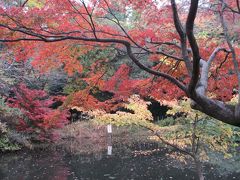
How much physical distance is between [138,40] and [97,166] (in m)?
5.42

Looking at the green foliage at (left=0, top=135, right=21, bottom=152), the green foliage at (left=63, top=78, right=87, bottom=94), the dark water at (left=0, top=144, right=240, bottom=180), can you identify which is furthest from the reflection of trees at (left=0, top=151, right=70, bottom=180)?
the green foliage at (left=63, top=78, right=87, bottom=94)

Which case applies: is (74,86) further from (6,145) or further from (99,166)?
(99,166)

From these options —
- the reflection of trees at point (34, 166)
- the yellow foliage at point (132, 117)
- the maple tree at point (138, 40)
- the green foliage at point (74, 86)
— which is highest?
the green foliage at point (74, 86)

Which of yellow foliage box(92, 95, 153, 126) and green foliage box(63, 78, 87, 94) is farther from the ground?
green foliage box(63, 78, 87, 94)

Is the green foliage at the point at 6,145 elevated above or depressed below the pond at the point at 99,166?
above

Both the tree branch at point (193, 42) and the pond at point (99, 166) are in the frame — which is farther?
the pond at point (99, 166)

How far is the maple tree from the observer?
421 centimetres

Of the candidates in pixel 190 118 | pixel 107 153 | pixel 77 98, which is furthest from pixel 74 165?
pixel 190 118

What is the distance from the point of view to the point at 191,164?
1063 centimetres

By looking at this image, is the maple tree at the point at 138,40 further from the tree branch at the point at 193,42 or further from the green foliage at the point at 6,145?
the green foliage at the point at 6,145

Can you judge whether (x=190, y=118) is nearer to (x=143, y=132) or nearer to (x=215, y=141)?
(x=215, y=141)

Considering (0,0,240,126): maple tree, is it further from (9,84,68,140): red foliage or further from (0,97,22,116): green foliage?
(0,97,22,116): green foliage

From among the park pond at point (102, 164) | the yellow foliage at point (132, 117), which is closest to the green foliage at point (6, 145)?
the park pond at point (102, 164)

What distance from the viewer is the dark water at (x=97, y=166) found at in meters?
9.50
